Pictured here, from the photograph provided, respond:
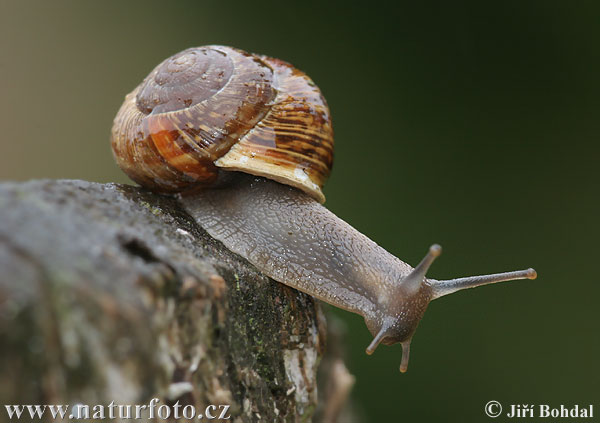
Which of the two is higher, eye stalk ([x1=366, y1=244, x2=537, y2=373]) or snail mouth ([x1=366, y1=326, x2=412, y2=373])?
eye stalk ([x1=366, y1=244, x2=537, y2=373])

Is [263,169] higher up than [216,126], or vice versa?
[216,126]

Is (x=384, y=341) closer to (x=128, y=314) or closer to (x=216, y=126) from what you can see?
(x=216, y=126)

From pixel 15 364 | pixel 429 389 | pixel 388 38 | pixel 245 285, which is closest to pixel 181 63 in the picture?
pixel 245 285

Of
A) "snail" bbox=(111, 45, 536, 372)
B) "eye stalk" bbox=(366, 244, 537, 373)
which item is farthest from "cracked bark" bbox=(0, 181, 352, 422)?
"eye stalk" bbox=(366, 244, 537, 373)

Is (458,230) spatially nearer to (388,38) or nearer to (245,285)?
(388,38)

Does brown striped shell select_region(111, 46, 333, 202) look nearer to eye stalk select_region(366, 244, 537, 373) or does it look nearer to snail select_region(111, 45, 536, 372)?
snail select_region(111, 45, 536, 372)

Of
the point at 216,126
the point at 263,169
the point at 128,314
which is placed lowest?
the point at 128,314

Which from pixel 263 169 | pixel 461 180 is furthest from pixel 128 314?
pixel 461 180
